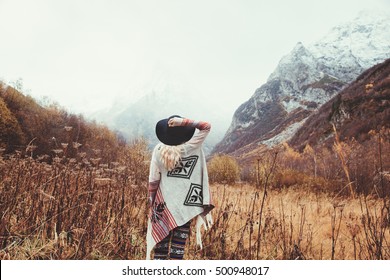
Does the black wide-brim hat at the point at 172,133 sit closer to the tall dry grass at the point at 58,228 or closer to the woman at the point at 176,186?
the woman at the point at 176,186

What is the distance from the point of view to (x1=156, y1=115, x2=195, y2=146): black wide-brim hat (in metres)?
2.71

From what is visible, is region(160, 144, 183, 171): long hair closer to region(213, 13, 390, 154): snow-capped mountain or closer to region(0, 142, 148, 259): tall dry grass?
region(0, 142, 148, 259): tall dry grass

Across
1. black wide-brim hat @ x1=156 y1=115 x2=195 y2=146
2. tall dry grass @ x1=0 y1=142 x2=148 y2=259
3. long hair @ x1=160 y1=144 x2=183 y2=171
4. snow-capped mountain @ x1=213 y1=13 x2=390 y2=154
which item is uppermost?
snow-capped mountain @ x1=213 y1=13 x2=390 y2=154

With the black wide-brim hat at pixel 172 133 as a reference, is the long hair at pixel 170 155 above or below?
below

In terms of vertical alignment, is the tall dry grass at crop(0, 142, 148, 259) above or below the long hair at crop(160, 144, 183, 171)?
below

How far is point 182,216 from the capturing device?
2.63 metres

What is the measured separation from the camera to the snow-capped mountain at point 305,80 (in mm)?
79875

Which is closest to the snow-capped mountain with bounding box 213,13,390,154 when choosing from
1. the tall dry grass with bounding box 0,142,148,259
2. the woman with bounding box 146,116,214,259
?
the tall dry grass with bounding box 0,142,148,259

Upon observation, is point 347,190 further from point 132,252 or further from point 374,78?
point 374,78

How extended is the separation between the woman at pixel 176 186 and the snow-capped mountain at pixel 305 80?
6502 cm

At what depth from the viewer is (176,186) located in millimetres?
2688

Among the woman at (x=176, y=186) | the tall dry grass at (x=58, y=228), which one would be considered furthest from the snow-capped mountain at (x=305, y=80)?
the woman at (x=176, y=186)

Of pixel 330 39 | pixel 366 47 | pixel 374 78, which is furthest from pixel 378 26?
pixel 374 78

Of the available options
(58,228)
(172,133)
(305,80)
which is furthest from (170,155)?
(305,80)
